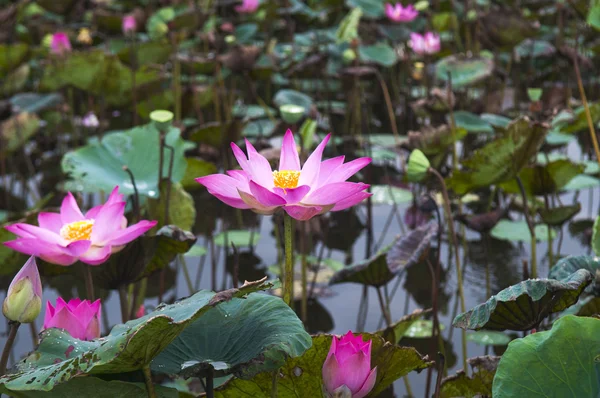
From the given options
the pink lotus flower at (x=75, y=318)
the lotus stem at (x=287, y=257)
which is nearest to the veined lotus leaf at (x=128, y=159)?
the pink lotus flower at (x=75, y=318)

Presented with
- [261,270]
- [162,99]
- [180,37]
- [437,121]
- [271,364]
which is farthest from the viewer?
[180,37]

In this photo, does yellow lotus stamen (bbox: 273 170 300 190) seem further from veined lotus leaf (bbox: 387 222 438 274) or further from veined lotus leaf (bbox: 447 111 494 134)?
veined lotus leaf (bbox: 447 111 494 134)

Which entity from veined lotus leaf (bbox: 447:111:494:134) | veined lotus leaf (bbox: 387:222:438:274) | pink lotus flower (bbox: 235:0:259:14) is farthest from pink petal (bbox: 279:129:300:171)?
pink lotus flower (bbox: 235:0:259:14)

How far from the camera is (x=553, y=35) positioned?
12.6 feet

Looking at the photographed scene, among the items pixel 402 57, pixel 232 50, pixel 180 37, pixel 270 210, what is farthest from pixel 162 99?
pixel 270 210

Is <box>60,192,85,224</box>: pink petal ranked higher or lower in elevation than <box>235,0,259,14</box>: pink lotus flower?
lower

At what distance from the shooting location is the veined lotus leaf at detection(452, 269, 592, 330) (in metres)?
0.83

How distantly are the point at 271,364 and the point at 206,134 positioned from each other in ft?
4.37

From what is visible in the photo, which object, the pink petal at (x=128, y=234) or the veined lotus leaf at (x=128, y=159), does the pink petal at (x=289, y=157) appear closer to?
the pink petal at (x=128, y=234)

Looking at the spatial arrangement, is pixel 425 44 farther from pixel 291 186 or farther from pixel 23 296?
pixel 23 296

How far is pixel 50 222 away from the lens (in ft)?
3.59

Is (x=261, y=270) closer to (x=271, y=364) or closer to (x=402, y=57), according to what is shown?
(x=271, y=364)

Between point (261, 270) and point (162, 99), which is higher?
point (162, 99)

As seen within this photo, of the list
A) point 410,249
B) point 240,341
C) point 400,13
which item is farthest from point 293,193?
point 400,13
